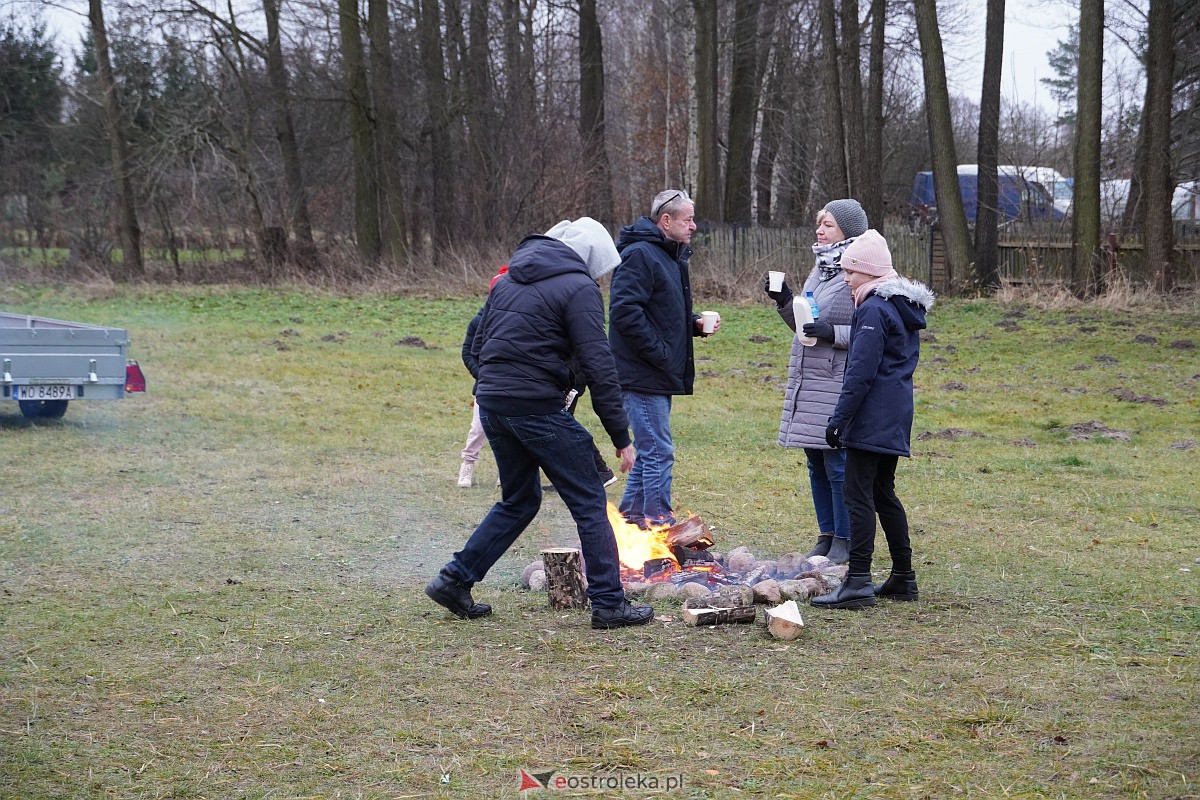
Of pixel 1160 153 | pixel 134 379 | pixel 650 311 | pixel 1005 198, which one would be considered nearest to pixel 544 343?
pixel 650 311

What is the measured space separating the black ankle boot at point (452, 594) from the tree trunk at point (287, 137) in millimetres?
21696

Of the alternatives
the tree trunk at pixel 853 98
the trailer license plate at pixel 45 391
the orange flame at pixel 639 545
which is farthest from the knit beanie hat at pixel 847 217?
the tree trunk at pixel 853 98

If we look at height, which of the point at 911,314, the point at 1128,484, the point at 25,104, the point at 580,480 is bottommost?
the point at 1128,484

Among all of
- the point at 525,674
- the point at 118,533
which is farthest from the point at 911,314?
the point at 118,533

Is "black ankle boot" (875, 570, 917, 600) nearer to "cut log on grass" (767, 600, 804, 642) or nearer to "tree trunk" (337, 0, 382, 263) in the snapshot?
"cut log on grass" (767, 600, 804, 642)

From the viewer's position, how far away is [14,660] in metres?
4.91

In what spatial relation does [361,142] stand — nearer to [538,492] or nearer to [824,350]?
[824,350]

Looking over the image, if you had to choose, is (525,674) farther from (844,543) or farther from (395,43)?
(395,43)

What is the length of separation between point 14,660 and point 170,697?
35.2 inches

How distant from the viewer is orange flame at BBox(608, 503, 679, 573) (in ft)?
20.7

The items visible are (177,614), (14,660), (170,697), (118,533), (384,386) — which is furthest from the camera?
(384,386)

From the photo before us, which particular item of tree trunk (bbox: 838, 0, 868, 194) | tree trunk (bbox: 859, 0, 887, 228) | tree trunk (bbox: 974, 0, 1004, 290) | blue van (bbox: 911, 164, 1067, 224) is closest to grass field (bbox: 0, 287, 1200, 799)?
tree trunk (bbox: 974, 0, 1004, 290)

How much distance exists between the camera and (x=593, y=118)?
84.9ft

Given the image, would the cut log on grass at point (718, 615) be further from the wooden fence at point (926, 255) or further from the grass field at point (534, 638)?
the wooden fence at point (926, 255)
